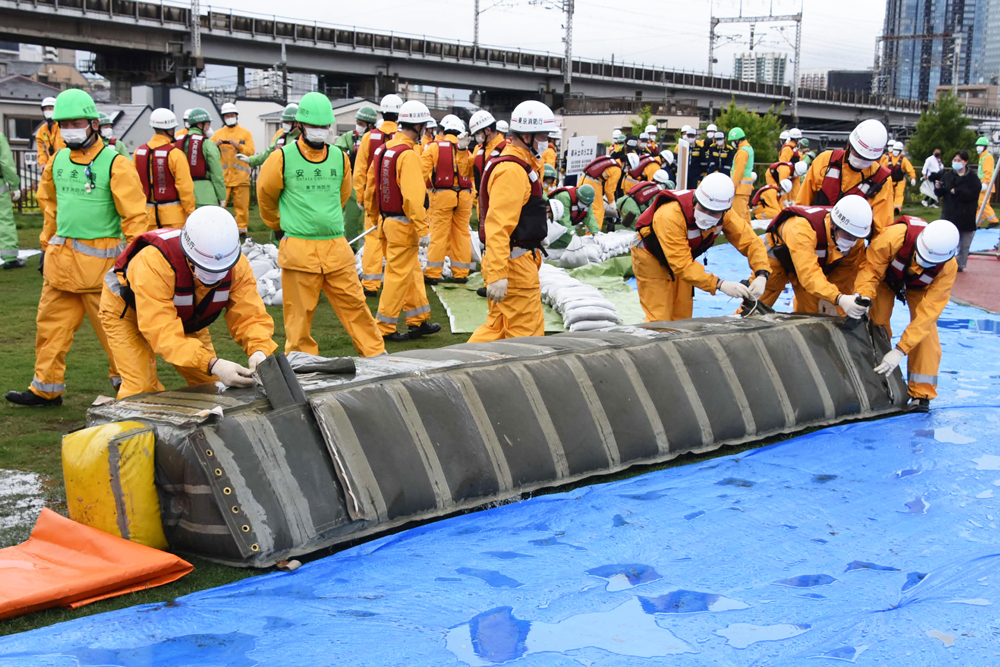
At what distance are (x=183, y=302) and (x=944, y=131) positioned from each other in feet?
96.1

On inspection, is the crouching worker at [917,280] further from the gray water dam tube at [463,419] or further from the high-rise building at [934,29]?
the high-rise building at [934,29]

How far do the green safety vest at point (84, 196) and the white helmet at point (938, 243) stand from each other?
196 inches

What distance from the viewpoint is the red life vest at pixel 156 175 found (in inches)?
363

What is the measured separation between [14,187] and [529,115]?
7572 millimetres

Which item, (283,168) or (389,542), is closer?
(389,542)

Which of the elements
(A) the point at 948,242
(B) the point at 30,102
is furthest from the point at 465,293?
(B) the point at 30,102

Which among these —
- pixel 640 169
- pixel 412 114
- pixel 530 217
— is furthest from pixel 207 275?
pixel 640 169

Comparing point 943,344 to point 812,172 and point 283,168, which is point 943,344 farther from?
point 283,168

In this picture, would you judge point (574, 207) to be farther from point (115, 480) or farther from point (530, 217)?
point (115, 480)

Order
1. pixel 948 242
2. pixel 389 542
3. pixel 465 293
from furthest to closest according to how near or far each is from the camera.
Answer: pixel 465 293 → pixel 948 242 → pixel 389 542

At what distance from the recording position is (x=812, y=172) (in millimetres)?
8125

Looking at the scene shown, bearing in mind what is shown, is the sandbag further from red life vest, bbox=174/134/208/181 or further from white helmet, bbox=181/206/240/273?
red life vest, bbox=174/134/208/181

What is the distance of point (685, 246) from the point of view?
21.1 feet

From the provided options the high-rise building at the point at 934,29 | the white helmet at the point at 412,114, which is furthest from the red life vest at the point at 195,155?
A: the high-rise building at the point at 934,29
